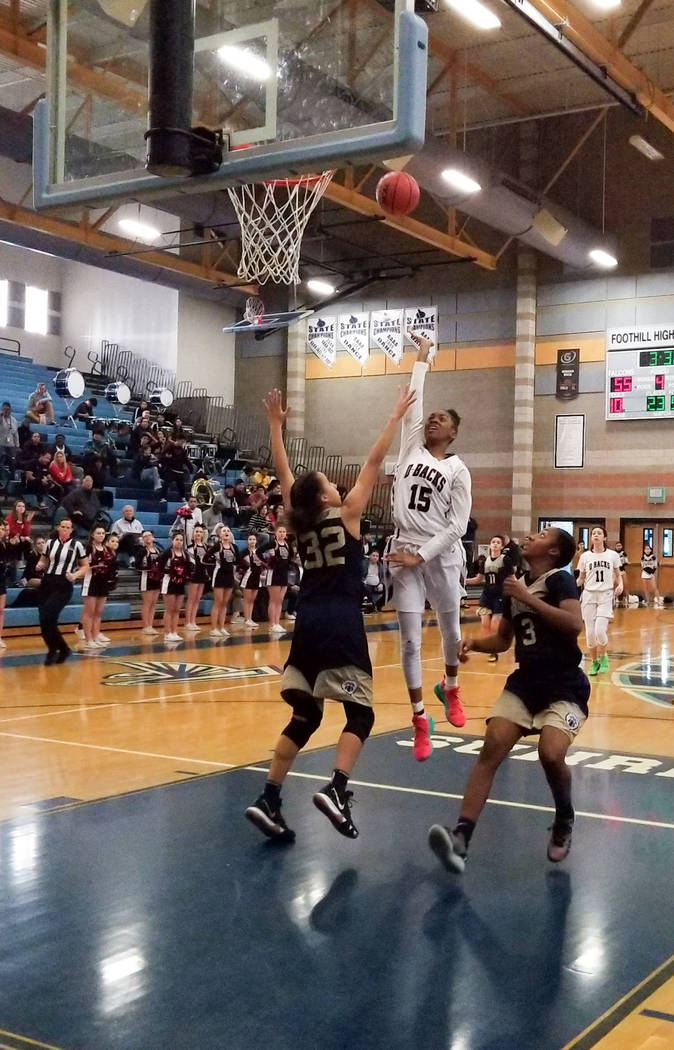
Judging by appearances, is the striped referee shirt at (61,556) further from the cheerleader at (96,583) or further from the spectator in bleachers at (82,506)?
the spectator in bleachers at (82,506)

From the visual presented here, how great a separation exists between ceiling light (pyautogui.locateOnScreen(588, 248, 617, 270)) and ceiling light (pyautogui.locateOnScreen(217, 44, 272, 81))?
2015 centimetres

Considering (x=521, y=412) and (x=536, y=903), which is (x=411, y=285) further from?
(x=536, y=903)

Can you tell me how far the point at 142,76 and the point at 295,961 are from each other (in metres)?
4.60

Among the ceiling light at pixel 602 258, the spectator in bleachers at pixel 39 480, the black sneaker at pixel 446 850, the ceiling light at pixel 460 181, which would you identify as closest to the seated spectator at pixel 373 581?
the spectator in bleachers at pixel 39 480

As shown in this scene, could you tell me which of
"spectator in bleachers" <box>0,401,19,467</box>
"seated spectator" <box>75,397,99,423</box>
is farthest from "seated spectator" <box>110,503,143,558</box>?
"seated spectator" <box>75,397,99,423</box>

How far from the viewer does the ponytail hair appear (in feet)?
17.1

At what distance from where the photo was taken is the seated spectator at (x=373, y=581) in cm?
2134

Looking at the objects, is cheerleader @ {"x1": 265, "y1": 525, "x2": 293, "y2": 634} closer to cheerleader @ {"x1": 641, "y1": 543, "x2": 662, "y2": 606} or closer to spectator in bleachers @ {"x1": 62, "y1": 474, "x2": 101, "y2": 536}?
spectator in bleachers @ {"x1": 62, "y1": 474, "x2": 101, "y2": 536}

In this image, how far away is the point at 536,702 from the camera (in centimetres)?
491

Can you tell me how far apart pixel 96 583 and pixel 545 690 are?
10.1m

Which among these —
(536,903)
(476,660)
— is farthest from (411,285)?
(536,903)

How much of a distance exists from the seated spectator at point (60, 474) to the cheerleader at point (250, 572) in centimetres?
351

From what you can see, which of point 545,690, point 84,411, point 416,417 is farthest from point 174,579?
point 545,690

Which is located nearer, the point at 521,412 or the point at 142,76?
the point at 142,76
